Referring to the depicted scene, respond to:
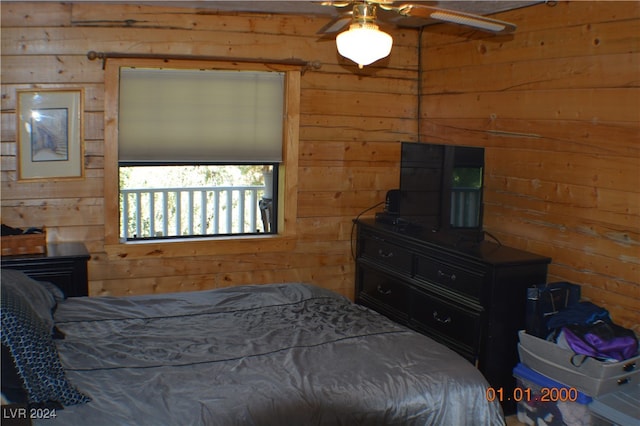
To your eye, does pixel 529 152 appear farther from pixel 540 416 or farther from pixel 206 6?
pixel 206 6

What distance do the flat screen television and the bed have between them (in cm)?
107

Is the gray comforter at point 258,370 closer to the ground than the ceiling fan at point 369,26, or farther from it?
closer to the ground

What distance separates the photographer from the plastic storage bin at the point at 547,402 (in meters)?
3.15

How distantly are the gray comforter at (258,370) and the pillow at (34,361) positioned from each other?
73 mm

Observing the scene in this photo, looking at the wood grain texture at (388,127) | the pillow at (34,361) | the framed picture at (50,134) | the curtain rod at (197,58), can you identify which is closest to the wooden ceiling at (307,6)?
the wood grain texture at (388,127)

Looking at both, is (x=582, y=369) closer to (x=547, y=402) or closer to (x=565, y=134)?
(x=547, y=402)

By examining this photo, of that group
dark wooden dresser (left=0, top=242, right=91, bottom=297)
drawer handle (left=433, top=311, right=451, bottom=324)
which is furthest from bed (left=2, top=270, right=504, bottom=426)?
drawer handle (left=433, top=311, right=451, bottom=324)

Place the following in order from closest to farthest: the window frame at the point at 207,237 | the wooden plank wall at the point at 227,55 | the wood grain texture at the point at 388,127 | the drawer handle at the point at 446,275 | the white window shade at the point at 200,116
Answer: the wood grain texture at the point at 388,127
the drawer handle at the point at 446,275
the wooden plank wall at the point at 227,55
the window frame at the point at 207,237
the white window shade at the point at 200,116

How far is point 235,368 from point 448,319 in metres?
1.73

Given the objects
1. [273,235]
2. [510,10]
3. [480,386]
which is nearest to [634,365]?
[480,386]

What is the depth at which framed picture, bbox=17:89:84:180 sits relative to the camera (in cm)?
408

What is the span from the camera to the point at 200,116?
4.46 metres

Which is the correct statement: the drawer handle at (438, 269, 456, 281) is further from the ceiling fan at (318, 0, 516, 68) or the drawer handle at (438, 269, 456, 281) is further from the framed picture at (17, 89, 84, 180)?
the framed picture at (17, 89, 84, 180)

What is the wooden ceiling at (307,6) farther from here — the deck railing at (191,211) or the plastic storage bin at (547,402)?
the plastic storage bin at (547,402)
